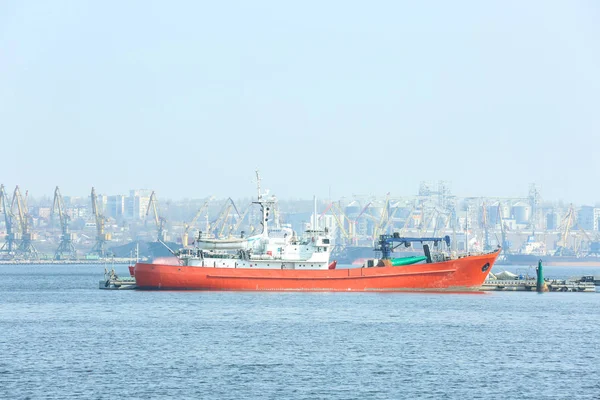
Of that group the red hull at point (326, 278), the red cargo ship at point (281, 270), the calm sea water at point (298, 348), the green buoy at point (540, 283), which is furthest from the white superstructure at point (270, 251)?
the green buoy at point (540, 283)

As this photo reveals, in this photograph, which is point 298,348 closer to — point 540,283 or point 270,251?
point 270,251

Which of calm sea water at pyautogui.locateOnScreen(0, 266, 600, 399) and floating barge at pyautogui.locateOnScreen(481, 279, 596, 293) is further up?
floating barge at pyautogui.locateOnScreen(481, 279, 596, 293)

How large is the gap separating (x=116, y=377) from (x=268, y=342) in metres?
12.6

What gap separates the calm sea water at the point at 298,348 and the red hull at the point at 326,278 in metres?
3.14

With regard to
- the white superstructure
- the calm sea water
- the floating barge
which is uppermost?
the white superstructure

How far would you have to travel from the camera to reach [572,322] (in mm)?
67875

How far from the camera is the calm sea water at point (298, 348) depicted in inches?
1667

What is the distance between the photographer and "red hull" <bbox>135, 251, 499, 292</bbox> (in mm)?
85562

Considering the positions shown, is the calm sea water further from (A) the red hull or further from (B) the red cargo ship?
(B) the red cargo ship

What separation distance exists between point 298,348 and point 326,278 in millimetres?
33186

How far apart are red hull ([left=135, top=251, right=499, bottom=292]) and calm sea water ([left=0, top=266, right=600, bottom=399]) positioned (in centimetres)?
314

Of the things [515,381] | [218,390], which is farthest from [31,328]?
[515,381]

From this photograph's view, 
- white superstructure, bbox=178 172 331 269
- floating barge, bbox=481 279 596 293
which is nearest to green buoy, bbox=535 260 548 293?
floating barge, bbox=481 279 596 293

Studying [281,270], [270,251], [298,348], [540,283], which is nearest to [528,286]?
[540,283]
